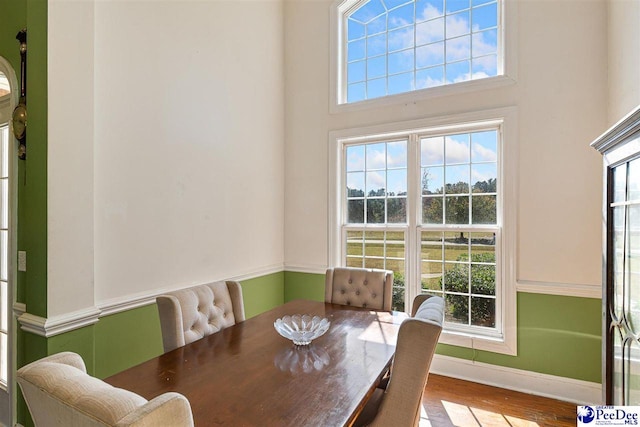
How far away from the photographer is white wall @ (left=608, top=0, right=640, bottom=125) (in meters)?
2.03

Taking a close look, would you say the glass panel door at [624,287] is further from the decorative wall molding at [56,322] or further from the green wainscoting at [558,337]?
the decorative wall molding at [56,322]

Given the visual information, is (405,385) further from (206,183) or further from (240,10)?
(240,10)

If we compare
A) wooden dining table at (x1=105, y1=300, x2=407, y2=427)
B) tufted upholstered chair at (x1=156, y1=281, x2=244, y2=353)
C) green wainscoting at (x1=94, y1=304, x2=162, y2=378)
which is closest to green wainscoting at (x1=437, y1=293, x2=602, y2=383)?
wooden dining table at (x1=105, y1=300, x2=407, y2=427)

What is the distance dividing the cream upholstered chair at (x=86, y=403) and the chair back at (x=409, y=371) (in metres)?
0.79

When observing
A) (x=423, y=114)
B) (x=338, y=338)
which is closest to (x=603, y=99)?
(x=423, y=114)

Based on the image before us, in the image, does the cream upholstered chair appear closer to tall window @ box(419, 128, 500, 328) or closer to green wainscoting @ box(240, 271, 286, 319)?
green wainscoting @ box(240, 271, 286, 319)

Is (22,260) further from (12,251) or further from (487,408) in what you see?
(487,408)

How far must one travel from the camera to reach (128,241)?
2199mm

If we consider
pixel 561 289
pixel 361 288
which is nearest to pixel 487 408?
pixel 561 289

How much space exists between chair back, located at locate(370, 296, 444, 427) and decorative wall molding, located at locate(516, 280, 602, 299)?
193 cm

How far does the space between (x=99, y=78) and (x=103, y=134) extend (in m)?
0.34

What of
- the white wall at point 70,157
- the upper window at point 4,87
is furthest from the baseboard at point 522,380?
the upper window at point 4,87

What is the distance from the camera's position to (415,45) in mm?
3289

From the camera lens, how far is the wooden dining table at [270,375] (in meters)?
1.12
